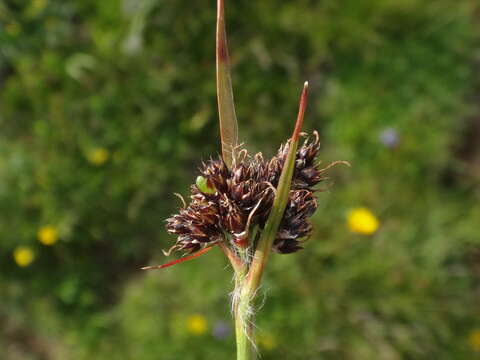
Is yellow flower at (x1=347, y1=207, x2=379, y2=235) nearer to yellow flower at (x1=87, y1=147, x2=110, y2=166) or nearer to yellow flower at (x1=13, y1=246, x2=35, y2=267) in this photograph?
yellow flower at (x1=87, y1=147, x2=110, y2=166)

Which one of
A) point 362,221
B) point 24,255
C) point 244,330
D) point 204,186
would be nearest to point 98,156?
point 24,255

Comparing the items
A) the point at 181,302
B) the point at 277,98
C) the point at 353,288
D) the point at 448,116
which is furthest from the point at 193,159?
the point at 448,116

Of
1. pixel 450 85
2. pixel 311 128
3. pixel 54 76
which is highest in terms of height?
pixel 54 76

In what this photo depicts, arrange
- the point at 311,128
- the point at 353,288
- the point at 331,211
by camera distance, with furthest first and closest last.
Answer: the point at 311,128, the point at 331,211, the point at 353,288

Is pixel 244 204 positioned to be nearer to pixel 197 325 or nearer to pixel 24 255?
pixel 197 325

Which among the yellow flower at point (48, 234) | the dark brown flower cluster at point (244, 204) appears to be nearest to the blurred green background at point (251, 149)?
the yellow flower at point (48, 234)

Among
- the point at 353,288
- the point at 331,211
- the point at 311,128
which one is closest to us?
the point at 353,288

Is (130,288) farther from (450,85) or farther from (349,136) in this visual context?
(450,85)
